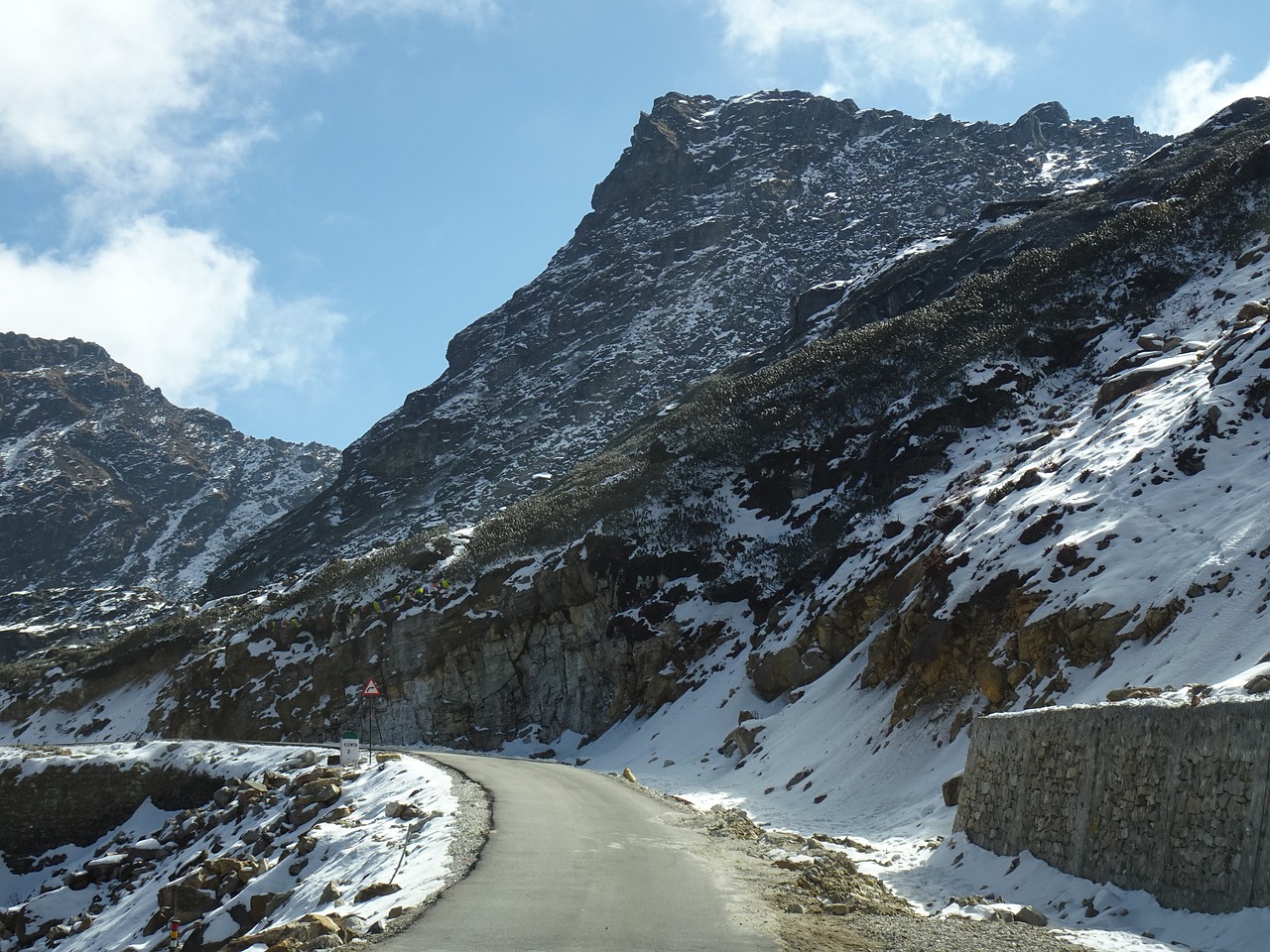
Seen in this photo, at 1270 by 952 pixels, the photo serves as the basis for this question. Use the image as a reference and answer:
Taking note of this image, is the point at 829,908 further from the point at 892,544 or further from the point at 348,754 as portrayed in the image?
the point at 892,544

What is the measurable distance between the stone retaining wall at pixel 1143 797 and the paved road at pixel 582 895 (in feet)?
11.5

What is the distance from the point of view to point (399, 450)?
3986 inches

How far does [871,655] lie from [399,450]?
85.3 m

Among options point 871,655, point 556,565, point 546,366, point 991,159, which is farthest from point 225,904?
point 991,159

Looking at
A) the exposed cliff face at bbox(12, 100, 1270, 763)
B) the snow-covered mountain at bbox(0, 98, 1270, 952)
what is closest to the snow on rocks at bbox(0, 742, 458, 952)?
the snow-covered mountain at bbox(0, 98, 1270, 952)

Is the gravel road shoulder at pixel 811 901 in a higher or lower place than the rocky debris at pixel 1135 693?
lower

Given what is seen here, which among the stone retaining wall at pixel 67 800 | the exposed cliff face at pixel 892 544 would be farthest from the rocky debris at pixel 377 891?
the stone retaining wall at pixel 67 800

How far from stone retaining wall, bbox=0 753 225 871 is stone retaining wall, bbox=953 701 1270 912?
26.6 m

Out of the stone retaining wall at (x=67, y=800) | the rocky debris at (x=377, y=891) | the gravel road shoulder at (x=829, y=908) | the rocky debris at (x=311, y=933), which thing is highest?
the stone retaining wall at (x=67, y=800)

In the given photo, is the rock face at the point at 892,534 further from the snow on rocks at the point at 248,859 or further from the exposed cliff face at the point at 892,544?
the snow on rocks at the point at 248,859

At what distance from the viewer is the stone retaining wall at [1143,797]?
25.1 ft

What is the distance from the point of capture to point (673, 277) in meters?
119

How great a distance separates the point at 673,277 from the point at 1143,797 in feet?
371

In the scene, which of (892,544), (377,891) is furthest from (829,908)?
(892,544)
